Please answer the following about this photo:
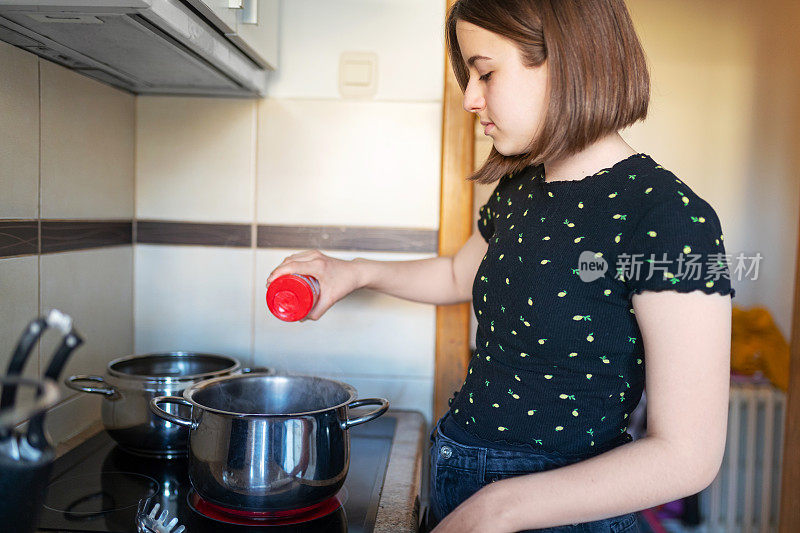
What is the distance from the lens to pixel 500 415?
85 cm

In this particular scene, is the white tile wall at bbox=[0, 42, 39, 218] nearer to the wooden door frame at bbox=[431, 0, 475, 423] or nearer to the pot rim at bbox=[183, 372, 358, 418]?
the pot rim at bbox=[183, 372, 358, 418]

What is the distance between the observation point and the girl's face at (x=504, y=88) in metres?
0.81

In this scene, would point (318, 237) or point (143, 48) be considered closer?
point (143, 48)

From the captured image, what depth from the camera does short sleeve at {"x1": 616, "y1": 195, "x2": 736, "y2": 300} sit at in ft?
2.19

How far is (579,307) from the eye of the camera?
2.58ft

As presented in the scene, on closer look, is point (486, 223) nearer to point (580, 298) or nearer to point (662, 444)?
point (580, 298)

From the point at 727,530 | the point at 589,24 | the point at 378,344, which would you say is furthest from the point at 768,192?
the point at 589,24

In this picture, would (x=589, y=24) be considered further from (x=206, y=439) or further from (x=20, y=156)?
(x=20, y=156)

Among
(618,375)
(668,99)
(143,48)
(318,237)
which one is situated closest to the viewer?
(618,375)

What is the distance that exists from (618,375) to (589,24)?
41cm

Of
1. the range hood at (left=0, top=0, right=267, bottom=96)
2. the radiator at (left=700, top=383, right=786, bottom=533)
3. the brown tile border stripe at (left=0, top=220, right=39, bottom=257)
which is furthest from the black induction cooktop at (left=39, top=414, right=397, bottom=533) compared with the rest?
the radiator at (left=700, top=383, right=786, bottom=533)

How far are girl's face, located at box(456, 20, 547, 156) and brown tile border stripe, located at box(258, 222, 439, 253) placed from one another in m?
0.48

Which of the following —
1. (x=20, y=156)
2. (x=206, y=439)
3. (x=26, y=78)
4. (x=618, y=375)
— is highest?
(x=26, y=78)

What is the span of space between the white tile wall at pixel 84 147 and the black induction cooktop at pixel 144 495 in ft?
1.28
